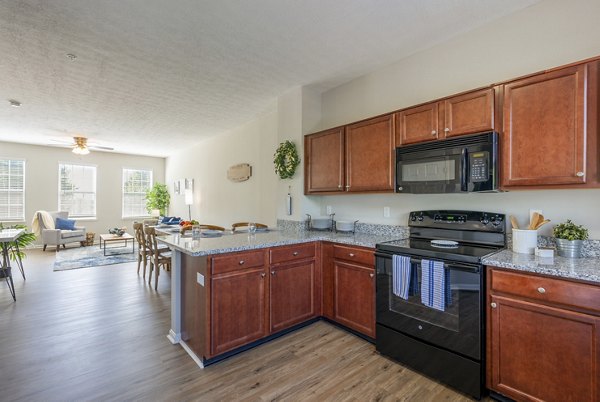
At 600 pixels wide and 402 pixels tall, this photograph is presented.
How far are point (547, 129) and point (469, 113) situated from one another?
0.52 meters

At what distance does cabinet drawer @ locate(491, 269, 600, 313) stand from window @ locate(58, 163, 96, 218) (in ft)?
33.5

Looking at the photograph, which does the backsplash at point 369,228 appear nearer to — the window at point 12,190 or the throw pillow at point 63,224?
the throw pillow at point 63,224

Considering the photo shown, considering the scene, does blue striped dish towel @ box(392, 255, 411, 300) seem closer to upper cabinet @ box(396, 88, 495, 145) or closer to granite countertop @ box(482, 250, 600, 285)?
granite countertop @ box(482, 250, 600, 285)

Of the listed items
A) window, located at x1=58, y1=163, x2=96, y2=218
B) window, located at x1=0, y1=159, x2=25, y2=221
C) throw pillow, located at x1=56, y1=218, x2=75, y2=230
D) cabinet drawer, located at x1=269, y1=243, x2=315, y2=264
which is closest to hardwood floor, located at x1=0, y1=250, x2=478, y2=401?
cabinet drawer, located at x1=269, y1=243, x2=315, y2=264

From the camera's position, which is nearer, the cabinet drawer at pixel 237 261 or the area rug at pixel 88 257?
the cabinet drawer at pixel 237 261

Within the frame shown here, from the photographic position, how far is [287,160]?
3.84m

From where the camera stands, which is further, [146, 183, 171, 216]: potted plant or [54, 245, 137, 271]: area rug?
[146, 183, 171, 216]: potted plant

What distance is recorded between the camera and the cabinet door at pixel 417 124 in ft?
8.03

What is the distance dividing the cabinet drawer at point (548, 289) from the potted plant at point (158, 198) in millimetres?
9377

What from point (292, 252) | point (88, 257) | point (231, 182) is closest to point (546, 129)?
point (292, 252)

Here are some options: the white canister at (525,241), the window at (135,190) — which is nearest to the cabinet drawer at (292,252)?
the white canister at (525,241)

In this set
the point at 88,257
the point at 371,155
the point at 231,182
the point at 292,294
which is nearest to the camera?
the point at 292,294

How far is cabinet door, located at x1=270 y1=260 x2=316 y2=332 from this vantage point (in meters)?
2.68

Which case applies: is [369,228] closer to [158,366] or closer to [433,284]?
[433,284]
